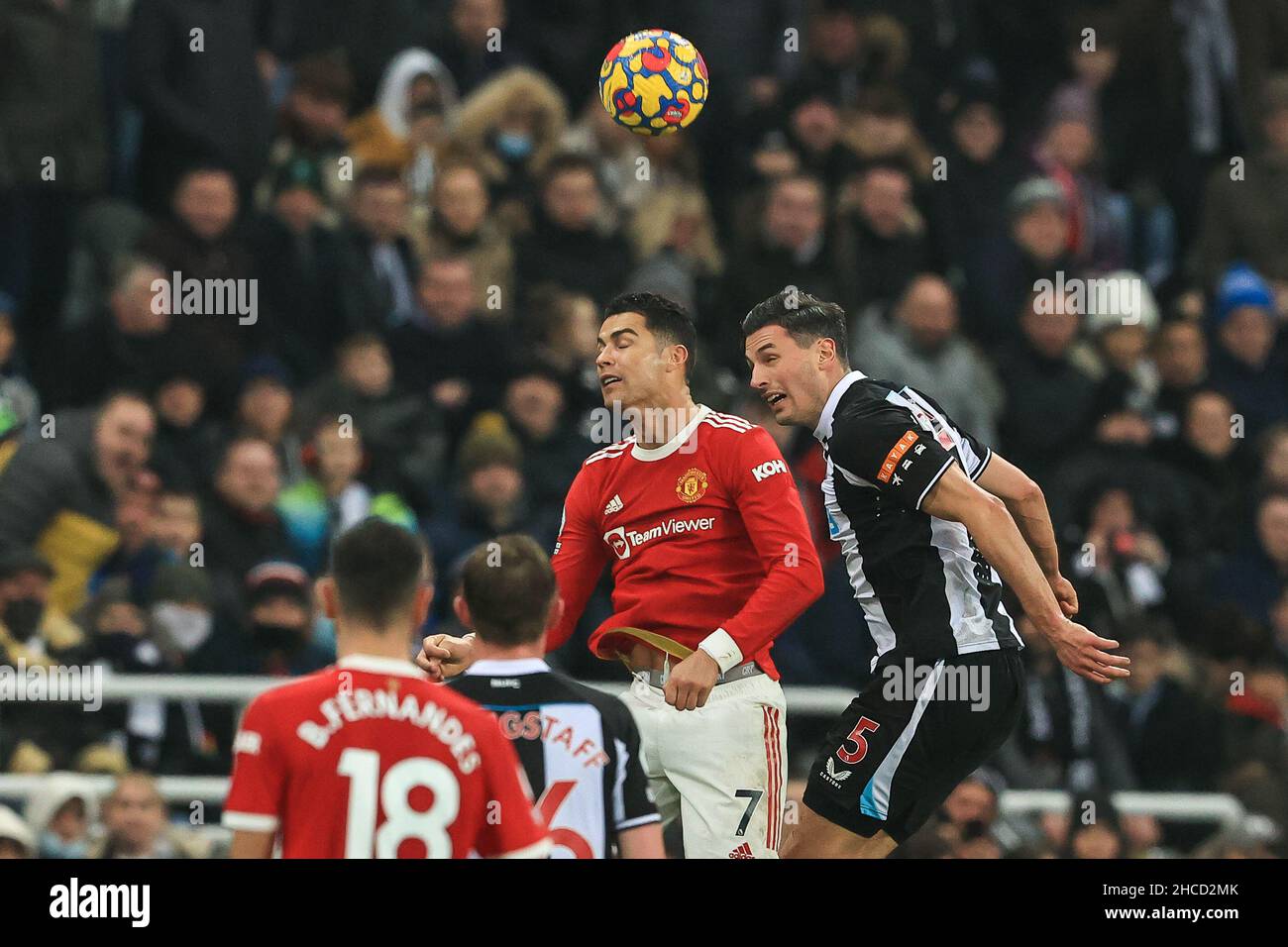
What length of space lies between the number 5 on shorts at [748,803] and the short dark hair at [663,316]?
5.04 ft

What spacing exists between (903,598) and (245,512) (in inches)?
165

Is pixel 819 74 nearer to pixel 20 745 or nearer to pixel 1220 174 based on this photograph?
pixel 1220 174

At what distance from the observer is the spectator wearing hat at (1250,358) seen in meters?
12.4

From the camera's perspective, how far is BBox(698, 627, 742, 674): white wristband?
22.7 ft

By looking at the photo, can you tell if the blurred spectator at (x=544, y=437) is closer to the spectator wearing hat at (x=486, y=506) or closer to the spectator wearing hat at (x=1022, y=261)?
the spectator wearing hat at (x=486, y=506)

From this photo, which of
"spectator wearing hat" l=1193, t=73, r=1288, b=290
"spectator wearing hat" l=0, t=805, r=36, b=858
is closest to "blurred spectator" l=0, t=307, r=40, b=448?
"spectator wearing hat" l=0, t=805, r=36, b=858

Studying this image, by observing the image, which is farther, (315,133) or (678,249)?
(678,249)

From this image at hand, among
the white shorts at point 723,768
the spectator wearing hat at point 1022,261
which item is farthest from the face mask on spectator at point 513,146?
the white shorts at point 723,768

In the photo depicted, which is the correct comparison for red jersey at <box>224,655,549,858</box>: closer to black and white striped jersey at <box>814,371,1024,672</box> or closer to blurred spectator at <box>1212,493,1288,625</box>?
black and white striped jersey at <box>814,371,1024,672</box>

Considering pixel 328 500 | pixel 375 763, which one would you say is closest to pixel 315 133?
pixel 328 500

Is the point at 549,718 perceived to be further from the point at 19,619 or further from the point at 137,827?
the point at 19,619

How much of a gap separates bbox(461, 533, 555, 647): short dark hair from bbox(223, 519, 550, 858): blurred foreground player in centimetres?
45

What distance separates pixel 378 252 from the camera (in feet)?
38.0
